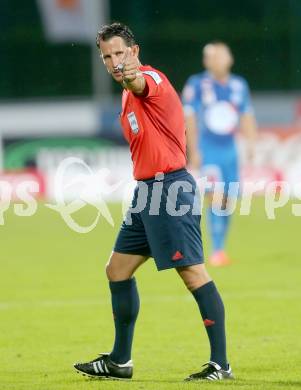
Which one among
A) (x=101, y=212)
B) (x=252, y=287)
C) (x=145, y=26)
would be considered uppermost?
(x=145, y=26)

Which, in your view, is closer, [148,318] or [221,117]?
[148,318]

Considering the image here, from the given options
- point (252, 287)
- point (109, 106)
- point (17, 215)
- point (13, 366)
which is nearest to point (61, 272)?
point (252, 287)

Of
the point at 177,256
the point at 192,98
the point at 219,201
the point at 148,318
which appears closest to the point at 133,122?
the point at 177,256

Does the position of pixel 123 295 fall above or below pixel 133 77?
below

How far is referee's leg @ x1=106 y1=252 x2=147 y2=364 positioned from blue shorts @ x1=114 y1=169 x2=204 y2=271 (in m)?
0.21

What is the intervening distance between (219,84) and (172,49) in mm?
13649

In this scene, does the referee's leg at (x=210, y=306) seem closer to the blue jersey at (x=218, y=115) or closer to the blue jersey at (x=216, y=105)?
the blue jersey at (x=218, y=115)

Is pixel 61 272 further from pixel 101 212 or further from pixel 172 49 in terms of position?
pixel 172 49

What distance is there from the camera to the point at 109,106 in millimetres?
24844

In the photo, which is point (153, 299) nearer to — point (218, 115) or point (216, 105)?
point (218, 115)

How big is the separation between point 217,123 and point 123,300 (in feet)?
21.3

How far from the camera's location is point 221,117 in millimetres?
13445

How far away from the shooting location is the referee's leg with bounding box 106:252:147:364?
725 cm

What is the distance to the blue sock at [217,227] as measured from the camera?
1323 cm
